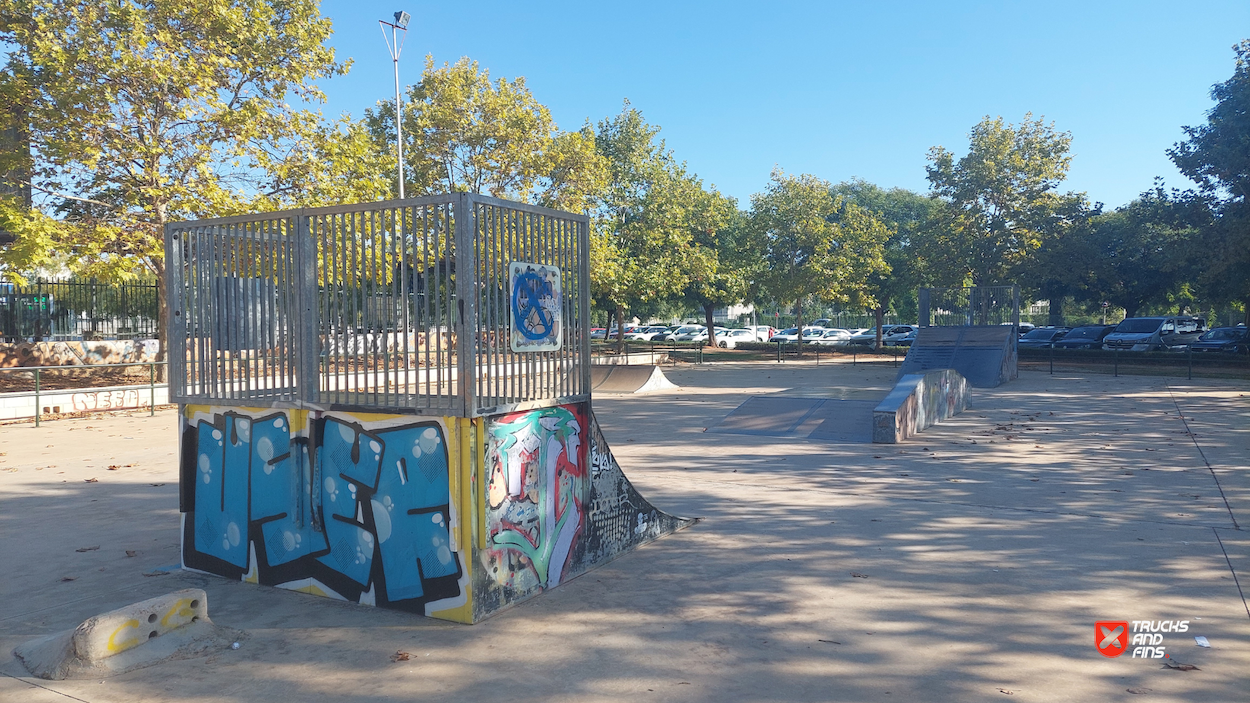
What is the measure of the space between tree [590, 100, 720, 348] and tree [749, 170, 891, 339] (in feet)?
14.7

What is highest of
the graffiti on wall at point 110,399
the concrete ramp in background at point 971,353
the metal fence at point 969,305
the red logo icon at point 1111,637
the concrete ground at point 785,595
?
the metal fence at point 969,305

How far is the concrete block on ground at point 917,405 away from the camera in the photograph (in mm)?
12281

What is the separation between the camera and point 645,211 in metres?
37.5

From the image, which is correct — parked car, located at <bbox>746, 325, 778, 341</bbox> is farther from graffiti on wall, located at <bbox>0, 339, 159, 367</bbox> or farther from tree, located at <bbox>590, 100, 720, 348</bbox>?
graffiti on wall, located at <bbox>0, 339, 159, 367</bbox>

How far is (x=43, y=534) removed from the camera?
23.7 feet

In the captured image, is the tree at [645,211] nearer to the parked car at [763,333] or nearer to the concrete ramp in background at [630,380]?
the concrete ramp in background at [630,380]

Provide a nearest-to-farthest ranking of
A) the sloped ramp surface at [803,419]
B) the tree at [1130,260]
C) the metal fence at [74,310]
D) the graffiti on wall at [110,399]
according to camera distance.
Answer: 1. the sloped ramp surface at [803,419]
2. the graffiti on wall at [110,399]
3. the metal fence at [74,310]
4. the tree at [1130,260]

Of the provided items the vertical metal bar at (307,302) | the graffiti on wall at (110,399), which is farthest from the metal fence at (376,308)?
the graffiti on wall at (110,399)

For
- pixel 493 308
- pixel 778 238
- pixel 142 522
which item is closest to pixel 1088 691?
pixel 493 308

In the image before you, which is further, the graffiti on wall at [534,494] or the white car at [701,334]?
the white car at [701,334]

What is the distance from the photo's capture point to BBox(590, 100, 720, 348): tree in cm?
3641

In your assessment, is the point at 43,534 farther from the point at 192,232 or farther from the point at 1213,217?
the point at 1213,217

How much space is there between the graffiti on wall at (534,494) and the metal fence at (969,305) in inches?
948

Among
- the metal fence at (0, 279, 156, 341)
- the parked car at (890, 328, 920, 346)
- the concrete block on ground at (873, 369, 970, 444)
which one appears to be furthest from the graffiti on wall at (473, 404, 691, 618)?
the parked car at (890, 328, 920, 346)
